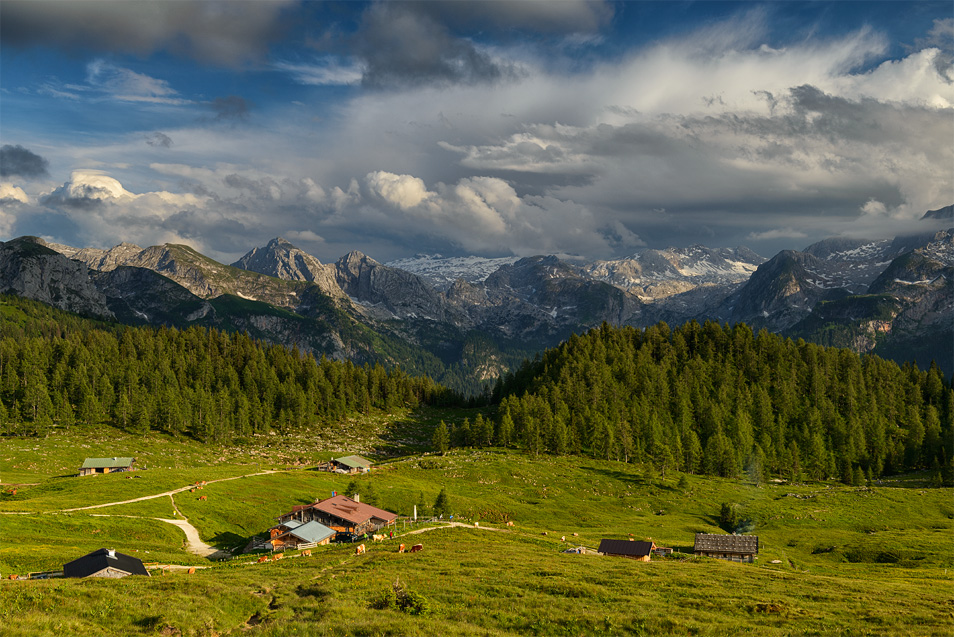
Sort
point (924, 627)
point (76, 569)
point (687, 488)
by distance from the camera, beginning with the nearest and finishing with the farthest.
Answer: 1. point (924, 627)
2. point (76, 569)
3. point (687, 488)

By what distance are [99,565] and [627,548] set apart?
58.2 metres

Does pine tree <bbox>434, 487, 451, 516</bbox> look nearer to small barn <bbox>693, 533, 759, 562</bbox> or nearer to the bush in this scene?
small barn <bbox>693, 533, 759, 562</bbox>

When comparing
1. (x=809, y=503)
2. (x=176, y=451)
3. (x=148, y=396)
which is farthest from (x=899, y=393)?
(x=148, y=396)

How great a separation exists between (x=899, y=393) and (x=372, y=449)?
6573 inches

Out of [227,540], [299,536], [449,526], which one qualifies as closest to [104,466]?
[227,540]

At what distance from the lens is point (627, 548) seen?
7700 cm

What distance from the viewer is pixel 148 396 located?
180750mm

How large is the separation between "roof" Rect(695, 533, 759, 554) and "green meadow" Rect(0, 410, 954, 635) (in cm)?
462

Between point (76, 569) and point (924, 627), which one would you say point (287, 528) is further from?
point (924, 627)

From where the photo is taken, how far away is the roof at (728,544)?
82.2 m

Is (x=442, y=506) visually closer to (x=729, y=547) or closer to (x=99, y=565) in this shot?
(x=729, y=547)

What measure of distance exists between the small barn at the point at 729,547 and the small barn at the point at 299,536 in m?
51.2

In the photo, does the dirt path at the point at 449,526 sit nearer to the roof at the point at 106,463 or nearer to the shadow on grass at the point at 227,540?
the shadow on grass at the point at 227,540

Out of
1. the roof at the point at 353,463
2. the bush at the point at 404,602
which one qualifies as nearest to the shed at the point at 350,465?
the roof at the point at 353,463
